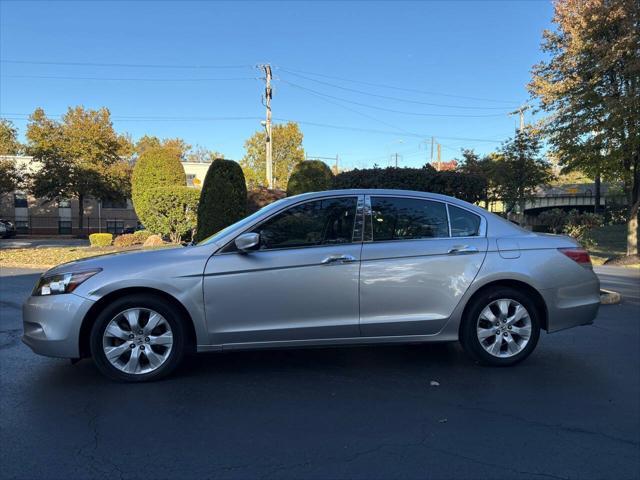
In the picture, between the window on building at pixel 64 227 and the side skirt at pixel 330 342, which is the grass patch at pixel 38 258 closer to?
the side skirt at pixel 330 342

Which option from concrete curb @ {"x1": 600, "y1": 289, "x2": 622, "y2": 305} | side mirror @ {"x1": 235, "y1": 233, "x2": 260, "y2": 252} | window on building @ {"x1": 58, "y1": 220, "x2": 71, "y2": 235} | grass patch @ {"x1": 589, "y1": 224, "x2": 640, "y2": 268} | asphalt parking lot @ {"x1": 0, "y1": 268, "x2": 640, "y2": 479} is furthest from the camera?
window on building @ {"x1": 58, "y1": 220, "x2": 71, "y2": 235}

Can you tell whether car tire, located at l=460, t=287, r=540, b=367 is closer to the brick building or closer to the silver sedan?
the silver sedan

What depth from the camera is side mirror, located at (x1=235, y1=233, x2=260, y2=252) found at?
13.7 ft

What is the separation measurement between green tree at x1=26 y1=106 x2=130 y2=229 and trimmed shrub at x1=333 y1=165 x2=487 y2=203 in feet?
107

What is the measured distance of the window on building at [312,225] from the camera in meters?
4.41

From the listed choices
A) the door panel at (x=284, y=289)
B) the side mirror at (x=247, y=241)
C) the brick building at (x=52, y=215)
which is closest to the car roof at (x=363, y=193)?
the door panel at (x=284, y=289)

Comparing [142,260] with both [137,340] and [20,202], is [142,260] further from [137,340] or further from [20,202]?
[20,202]

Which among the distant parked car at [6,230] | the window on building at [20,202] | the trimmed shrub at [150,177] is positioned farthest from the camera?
the window on building at [20,202]

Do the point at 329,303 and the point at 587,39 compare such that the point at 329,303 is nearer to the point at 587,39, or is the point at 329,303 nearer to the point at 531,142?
the point at 587,39

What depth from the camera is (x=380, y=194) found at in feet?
15.6

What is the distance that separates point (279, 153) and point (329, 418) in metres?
45.0

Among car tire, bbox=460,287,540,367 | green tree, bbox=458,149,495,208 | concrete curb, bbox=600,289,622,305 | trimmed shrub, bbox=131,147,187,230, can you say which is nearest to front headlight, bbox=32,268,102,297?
car tire, bbox=460,287,540,367

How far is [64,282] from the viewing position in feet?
13.6

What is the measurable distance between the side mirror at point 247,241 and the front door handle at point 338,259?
1.99ft
